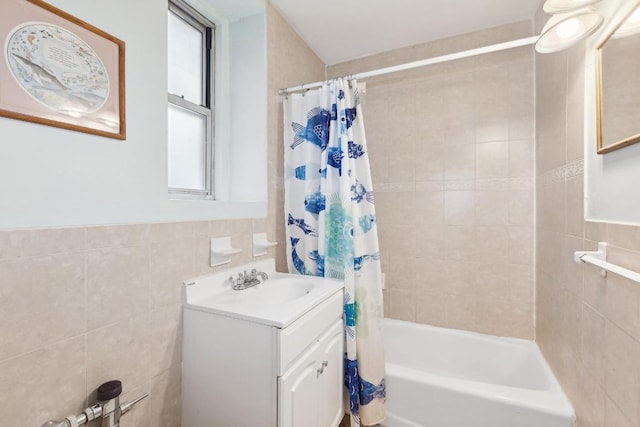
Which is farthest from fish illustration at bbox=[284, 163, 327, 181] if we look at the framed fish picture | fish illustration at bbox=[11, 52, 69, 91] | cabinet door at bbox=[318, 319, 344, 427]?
fish illustration at bbox=[11, 52, 69, 91]

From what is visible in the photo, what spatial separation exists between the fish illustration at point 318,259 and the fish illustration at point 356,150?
2.09 feet

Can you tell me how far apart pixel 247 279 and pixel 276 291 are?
→ 7.0 inches

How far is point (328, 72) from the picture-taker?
250cm

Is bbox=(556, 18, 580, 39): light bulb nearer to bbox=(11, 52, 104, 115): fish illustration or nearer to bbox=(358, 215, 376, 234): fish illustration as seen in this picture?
bbox=(358, 215, 376, 234): fish illustration

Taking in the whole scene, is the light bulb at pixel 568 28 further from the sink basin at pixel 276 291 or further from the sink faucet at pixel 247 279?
the sink faucet at pixel 247 279

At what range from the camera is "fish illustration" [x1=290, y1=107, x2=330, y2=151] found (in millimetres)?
1720

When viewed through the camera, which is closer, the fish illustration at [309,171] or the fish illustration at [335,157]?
the fish illustration at [335,157]

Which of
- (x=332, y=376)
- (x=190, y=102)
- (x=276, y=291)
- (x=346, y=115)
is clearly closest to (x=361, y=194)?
(x=346, y=115)

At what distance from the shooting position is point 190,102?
5.15ft

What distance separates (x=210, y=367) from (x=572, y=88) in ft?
6.67

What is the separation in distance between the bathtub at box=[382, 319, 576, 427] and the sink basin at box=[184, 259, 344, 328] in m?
0.72

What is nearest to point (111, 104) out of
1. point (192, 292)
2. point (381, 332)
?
point (192, 292)

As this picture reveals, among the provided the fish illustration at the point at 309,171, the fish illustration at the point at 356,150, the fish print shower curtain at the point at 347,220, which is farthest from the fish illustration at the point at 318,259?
the fish illustration at the point at 356,150

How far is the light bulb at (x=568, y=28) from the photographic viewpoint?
0.97 meters
